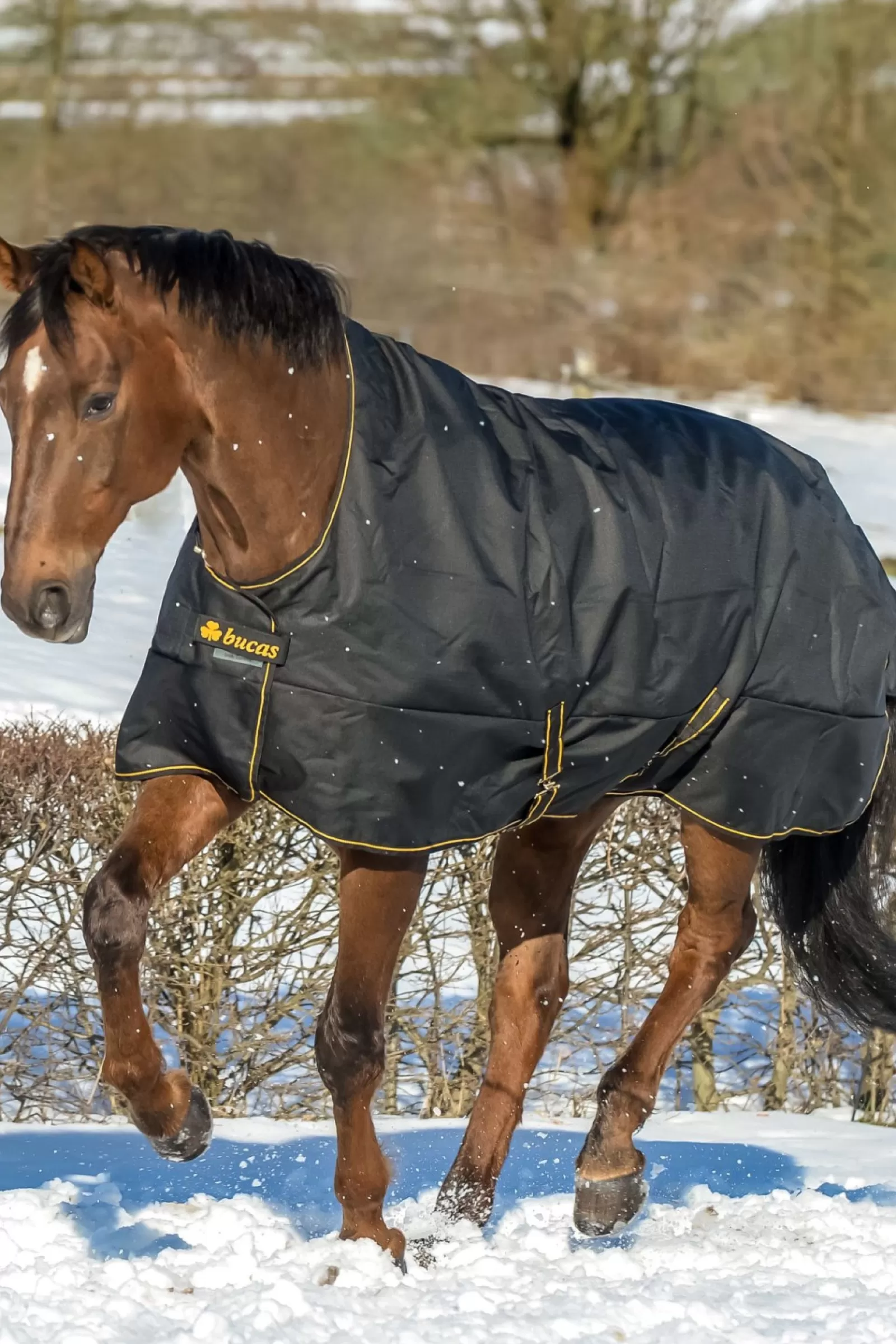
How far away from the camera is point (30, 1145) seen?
3859 mm

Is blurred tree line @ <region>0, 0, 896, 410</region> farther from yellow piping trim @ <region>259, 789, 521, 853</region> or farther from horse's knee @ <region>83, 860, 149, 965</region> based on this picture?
horse's knee @ <region>83, 860, 149, 965</region>

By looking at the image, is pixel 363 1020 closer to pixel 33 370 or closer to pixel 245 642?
pixel 245 642

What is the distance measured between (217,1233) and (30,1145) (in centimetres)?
95

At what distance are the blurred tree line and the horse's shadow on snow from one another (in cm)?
1513

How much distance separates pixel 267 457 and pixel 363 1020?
107 centimetres

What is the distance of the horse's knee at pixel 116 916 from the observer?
2.78 meters

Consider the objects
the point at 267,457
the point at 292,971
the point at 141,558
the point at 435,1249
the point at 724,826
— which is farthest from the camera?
the point at 141,558

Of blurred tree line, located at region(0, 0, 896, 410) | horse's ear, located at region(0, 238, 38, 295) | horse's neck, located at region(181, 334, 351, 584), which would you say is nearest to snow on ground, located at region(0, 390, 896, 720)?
blurred tree line, located at region(0, 0, 896, 410)

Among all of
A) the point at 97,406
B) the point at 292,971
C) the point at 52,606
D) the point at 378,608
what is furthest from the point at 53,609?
the point at 292,971

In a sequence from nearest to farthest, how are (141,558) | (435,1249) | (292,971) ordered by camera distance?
1. (435,1249)
2. (292,971)
3. (141,558)

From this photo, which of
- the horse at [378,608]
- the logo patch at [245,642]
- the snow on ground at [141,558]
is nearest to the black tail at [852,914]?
the horse at [378,608]

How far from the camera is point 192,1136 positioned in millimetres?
2971

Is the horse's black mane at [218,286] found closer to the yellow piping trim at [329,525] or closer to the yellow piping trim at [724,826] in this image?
the yellow piping trim at [329,525]

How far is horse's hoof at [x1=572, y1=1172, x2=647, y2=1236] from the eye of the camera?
3498mm
